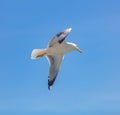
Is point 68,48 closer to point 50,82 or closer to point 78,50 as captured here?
point 78,50

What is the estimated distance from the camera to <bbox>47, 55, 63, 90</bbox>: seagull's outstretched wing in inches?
552

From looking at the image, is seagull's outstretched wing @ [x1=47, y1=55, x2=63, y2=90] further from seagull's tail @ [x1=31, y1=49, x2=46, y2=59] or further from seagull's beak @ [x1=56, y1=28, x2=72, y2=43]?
seagull's beak @ [x1=56, y1=28, x2=72, y2=43]

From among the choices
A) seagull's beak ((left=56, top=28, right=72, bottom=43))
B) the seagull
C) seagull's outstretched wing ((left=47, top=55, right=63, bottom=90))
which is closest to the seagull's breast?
the seagull

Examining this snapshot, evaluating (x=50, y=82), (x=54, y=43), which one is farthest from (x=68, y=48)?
(x=50, y=82)

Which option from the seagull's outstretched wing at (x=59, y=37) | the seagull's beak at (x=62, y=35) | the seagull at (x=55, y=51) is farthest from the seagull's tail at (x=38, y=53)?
the seagull's beak at (x=62, y=35)

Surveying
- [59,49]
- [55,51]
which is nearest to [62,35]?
[59,49]

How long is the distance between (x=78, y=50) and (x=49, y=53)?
2.81 feet

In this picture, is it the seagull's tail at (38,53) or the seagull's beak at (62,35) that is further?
the seagull's tail at (38,53)

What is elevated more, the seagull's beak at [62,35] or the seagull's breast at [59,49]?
the seagull's breast at [59,49]

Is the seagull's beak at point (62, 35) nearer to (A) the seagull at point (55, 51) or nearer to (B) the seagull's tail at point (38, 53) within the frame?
(A) the seagull at point (55, 51)

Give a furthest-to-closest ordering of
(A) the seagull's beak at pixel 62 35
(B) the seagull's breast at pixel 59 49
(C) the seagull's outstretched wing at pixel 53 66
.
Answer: (C) the seagull's outstretched wing at pixel 53 66 < (B) the seagull's breast at pixel 59 49 < (A) the seagull's beak at pixel 62 35

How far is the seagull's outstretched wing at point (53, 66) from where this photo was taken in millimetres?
14023

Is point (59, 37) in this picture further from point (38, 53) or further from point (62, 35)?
point (38, 53)

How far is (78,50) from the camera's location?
13.6 meters
